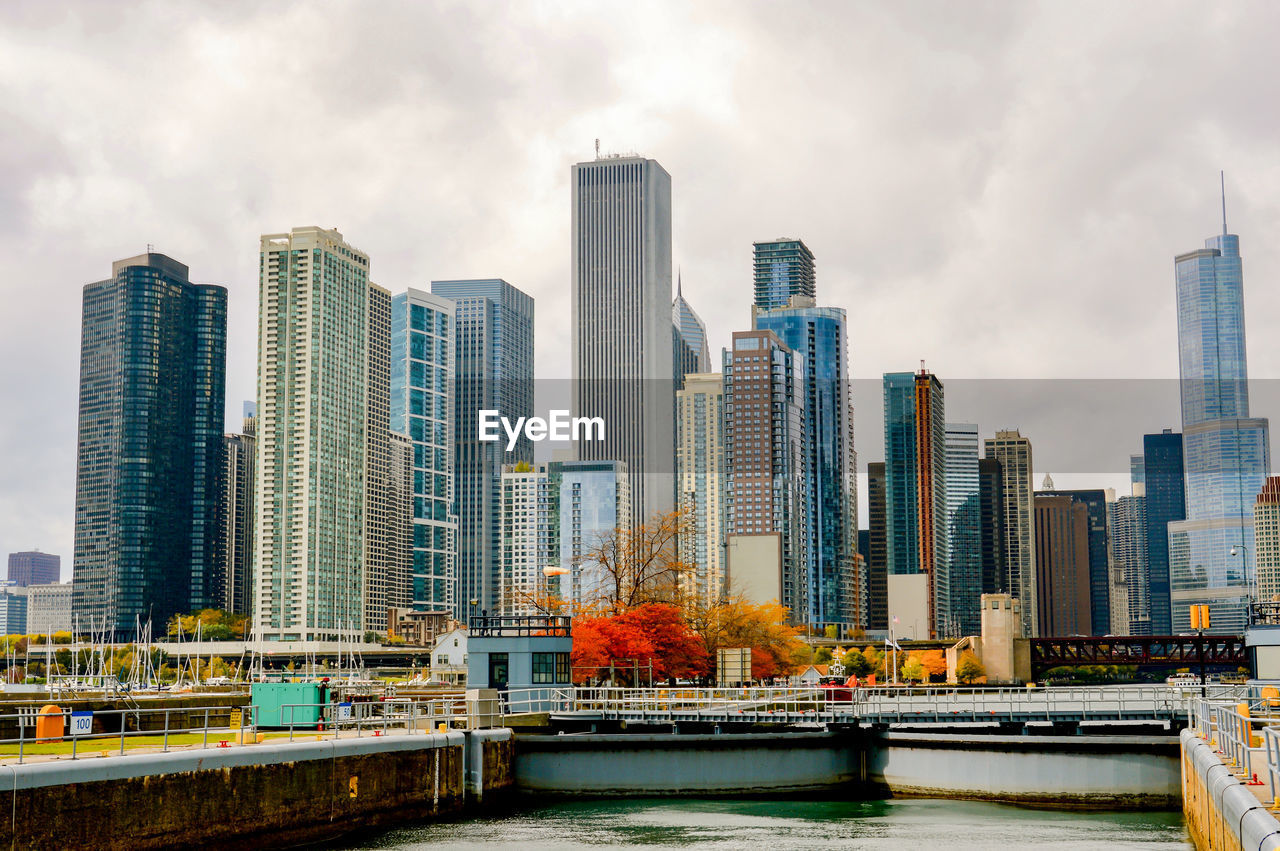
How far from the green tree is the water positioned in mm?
143753

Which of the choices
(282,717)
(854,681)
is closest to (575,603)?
(854,681)

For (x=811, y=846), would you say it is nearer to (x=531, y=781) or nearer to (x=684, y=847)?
(x=684, y=847)

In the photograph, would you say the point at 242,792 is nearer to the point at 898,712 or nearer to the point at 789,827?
the point at 789,827

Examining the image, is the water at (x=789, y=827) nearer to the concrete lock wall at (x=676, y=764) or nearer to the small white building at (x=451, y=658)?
the concrete lock wall at (x=676, y=764)

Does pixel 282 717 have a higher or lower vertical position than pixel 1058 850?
higher

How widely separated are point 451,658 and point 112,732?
496ft

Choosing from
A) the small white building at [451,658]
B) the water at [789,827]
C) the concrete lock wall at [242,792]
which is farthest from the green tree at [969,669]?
the concrete lock wall at [242,792]

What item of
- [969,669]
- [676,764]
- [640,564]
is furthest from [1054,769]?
[969,669]

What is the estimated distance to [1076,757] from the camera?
48.8m

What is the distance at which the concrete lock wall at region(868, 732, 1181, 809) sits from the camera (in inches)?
1885

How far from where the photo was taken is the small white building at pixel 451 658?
579ft

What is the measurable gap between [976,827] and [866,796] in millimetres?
9604

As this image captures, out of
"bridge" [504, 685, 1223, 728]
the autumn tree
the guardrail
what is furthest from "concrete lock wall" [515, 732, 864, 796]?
the autumn tree

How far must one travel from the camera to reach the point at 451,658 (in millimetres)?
190250
